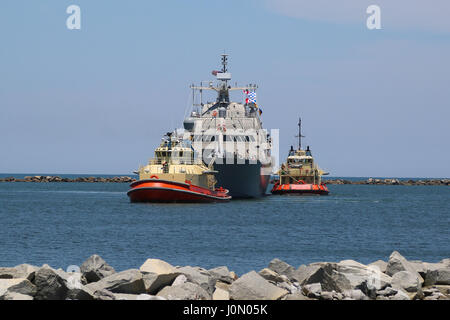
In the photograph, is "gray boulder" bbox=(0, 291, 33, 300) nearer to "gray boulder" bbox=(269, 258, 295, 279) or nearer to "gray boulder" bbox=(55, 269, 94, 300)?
"gray boulder" bbox=(55, 269, 94, 300)

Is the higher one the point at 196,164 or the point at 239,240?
the point at 196,164

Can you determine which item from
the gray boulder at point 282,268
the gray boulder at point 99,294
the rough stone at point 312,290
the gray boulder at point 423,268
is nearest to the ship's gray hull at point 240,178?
the gray boulder at point 282,268

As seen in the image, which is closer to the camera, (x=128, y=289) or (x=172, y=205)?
(x=128, y=289)

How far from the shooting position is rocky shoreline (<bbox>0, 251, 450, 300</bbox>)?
17.3 metres

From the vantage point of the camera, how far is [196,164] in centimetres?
6862

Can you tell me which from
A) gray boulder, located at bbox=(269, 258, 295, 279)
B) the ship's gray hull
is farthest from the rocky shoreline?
the ship's gray hull

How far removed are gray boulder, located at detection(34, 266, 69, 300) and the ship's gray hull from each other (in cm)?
A: 6032

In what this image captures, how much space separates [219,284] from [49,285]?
495cm

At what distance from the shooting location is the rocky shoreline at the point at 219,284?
17344 millimetres

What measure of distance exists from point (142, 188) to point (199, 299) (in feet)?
159

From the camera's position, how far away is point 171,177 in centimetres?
6481
